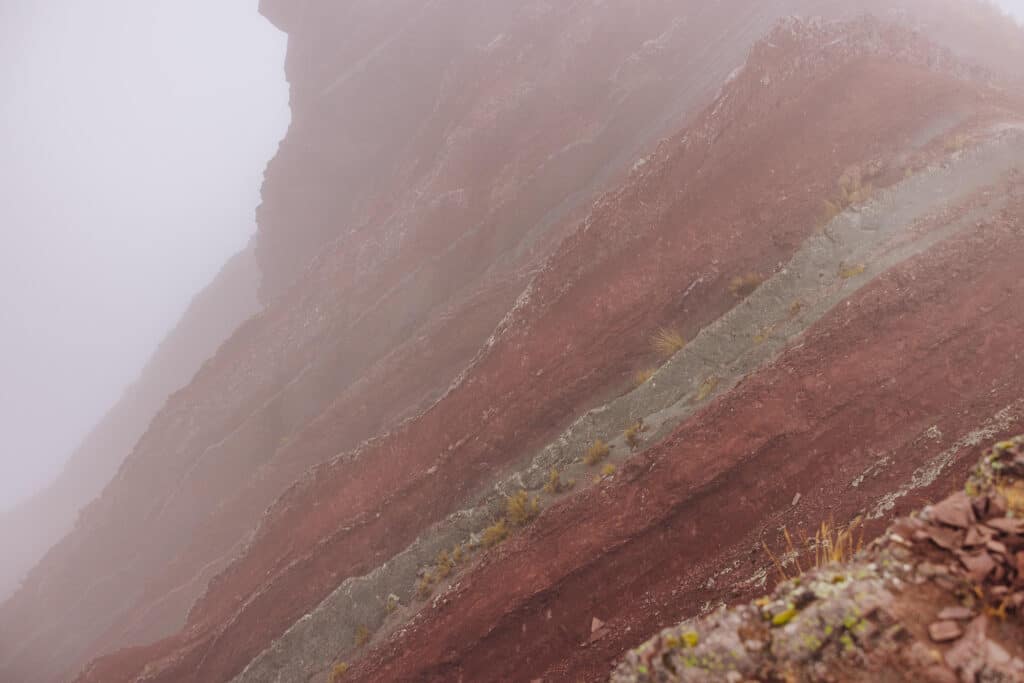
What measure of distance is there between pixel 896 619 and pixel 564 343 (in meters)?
11.8

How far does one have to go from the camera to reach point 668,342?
552 inches

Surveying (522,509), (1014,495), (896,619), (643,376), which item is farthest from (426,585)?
(1014,495)

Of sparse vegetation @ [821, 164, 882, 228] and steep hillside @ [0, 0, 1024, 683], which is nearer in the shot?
steep hillside @ [0, 0, 1024, 683]

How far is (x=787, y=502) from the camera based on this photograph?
9445 mm

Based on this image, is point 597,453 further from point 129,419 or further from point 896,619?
point 129,419

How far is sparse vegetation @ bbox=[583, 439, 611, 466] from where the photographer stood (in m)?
12.3

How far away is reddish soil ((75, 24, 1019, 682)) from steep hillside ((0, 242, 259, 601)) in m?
46.2

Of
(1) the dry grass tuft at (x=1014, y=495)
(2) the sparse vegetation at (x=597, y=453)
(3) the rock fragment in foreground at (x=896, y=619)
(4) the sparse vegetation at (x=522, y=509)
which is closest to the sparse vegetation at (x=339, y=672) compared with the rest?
(4) the sparse vegetation at (x=522, y=509)

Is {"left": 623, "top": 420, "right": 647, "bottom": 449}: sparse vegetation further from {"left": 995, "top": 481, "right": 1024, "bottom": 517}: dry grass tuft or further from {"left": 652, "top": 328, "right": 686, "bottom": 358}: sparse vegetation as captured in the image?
{"left": 995, "top": 481, "right": 1024, "bottom": 517}: dry grass tuft

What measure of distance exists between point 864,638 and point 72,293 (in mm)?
240980

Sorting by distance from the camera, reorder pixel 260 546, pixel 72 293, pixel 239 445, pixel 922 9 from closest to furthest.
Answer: pixel 260 546
pixel 922 9
pixel 239 445
pixel 72 293

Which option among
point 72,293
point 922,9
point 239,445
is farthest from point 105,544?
point 72,293

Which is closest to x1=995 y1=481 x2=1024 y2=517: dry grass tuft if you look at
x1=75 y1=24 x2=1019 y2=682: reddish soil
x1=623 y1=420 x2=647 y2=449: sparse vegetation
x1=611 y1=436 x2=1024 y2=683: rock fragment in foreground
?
x1=611 y1=436 x2=1024 y2=683: rock fragment in foreground

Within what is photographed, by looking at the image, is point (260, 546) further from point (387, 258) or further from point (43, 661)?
point (43, 661)
